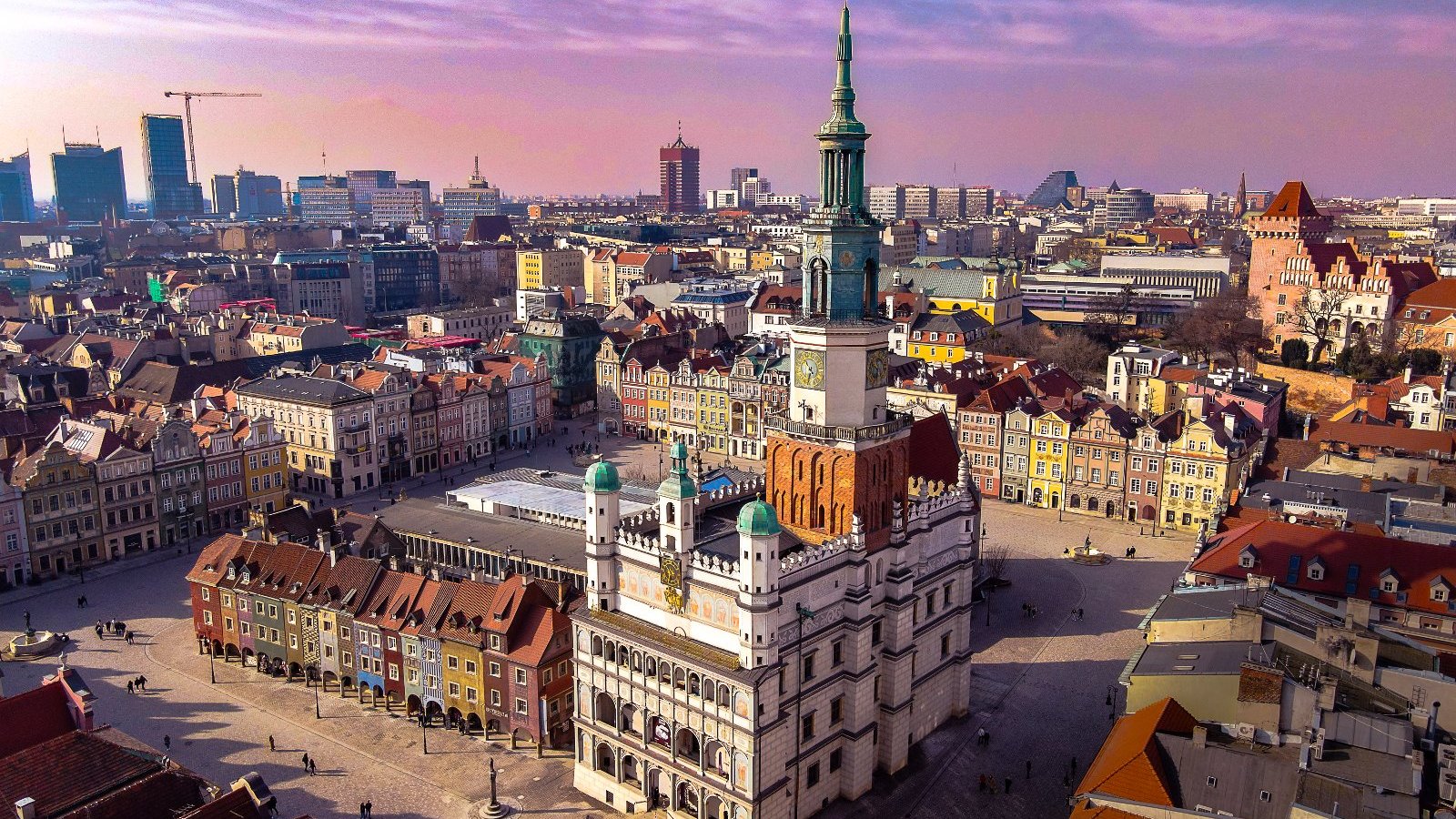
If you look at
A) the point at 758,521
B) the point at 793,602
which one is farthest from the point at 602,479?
the point at 793,602

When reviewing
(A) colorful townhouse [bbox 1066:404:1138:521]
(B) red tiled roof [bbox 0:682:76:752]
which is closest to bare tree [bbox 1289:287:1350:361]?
(A) colorful townhouse [bbox 1066:404:1138:521]

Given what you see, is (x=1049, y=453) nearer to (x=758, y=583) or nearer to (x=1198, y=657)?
(x=1198, y=657)

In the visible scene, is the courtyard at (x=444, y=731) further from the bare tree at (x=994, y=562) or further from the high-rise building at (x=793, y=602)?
the high-rise building at (x=793, y=602)

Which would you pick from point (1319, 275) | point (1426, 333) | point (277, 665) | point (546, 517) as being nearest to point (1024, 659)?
point (546, 517)

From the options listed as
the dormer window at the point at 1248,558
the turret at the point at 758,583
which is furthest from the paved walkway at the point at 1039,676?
the turret at the point at 758,583

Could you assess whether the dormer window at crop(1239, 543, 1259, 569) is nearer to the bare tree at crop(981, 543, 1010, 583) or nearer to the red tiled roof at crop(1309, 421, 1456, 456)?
the bare tree at crop(981, 543, 1010, 583)

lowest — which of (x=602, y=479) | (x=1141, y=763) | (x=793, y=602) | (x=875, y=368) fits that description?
(x=1141, y=763)
